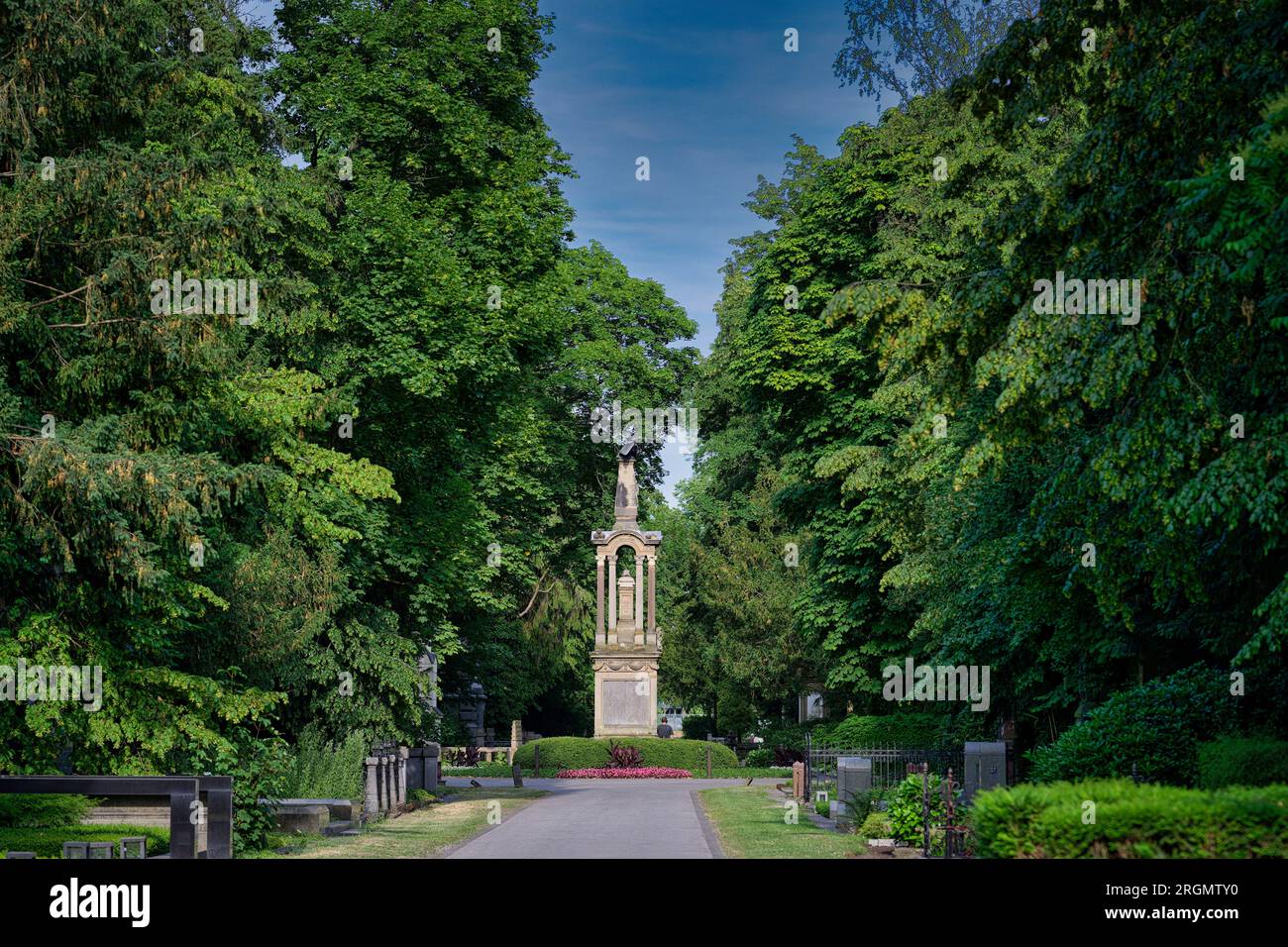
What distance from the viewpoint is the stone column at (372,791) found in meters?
24.0

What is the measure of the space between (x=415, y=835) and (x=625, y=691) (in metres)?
25.5

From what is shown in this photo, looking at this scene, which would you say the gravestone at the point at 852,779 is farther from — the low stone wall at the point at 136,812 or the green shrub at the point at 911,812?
the low stone wall at the point at 136,812

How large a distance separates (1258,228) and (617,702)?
1451 inches

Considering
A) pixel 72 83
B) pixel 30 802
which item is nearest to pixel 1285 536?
pixel 30 802

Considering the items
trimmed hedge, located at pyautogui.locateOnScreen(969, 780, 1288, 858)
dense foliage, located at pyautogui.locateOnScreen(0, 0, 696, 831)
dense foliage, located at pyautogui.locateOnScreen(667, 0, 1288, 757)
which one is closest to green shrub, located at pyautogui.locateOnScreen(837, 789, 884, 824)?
dense foliage, located at pyautogui.locateOnScreen(667, 0, 1288, 757)

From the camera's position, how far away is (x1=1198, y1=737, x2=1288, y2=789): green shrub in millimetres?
13523

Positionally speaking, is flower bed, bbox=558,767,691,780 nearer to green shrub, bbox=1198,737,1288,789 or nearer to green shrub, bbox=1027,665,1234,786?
green shrub, bbox=1027,665,1234,786

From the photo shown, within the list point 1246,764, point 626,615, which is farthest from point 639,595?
point 1246,764

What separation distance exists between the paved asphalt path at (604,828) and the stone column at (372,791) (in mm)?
2241

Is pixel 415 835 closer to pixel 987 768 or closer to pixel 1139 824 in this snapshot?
pixel 987 768


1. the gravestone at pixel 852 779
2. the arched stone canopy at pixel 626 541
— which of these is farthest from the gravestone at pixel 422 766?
the arched stone canopy at pixel 626 541

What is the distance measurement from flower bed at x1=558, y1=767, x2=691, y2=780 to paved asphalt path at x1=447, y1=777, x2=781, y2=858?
5927 mm
